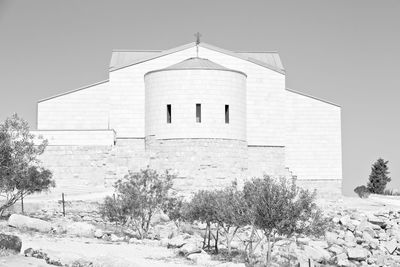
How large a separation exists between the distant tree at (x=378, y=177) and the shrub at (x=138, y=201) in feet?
114

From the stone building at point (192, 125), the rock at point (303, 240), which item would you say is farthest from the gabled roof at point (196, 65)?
the rock at point (303, 240)

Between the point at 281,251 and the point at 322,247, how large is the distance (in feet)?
9.28

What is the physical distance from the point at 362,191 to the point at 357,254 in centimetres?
2917

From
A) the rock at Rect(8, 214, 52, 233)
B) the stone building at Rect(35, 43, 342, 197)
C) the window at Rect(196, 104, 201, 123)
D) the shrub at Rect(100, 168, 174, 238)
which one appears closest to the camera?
the rock at Rect(8, 214, 52, 233)

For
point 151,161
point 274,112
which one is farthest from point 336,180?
point 151,161

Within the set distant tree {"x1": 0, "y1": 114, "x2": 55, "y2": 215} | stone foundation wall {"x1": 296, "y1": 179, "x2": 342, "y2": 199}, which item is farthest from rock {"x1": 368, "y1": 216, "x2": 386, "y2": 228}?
distant tree {"x1": 0, "y1": 114, "x2": 55, "y2": 215}

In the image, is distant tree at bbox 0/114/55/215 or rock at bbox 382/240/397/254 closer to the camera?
distant tree at bbox 0/114/55/215

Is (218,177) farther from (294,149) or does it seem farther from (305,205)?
(305,205)

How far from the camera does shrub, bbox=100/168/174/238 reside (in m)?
29.2

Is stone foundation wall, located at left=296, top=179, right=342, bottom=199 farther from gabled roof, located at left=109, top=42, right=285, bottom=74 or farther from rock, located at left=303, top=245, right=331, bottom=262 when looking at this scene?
rock, located at left=303, top=245, right=331, bottom=262

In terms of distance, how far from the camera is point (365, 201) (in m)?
48.7

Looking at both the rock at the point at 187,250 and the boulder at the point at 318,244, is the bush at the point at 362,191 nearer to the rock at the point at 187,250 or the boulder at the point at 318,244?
the boulder at the point at 318,244

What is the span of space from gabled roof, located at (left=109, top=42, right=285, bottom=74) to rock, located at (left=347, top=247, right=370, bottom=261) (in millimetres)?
20103

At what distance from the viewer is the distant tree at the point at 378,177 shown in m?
61.1
